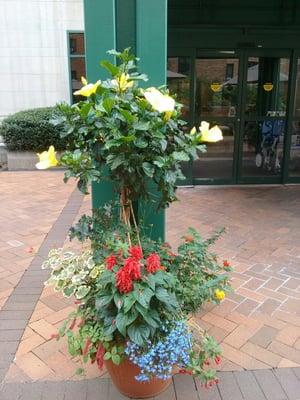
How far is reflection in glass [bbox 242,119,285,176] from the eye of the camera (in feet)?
22.5

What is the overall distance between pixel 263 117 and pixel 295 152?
91 centimetres

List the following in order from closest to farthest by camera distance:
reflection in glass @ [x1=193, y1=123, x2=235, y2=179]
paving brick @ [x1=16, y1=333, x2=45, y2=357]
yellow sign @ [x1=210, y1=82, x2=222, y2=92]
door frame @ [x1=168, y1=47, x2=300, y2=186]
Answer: paving brick @ [x1=16, y1=333, x2=45, y2=357] < door frame @ [x1=168, y1=47, x2=300, y2=186] < yellow sign @ [x1=210, y1=82, x2=222, y2=92] < reflection in glass @ [x1=193, y1=123, x2=235, y2=179]

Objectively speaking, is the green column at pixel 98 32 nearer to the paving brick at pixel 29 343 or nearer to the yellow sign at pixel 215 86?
the paving brick at pixel 29 343

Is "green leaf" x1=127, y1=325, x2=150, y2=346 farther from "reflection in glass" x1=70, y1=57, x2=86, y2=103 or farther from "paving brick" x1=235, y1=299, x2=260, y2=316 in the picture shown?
"reflection in glass" x1=70, y1=57, x2=86, y2=103

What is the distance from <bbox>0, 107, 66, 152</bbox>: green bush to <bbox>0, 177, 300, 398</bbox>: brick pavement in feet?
11.2

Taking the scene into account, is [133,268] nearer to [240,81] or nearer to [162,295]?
[162,295]

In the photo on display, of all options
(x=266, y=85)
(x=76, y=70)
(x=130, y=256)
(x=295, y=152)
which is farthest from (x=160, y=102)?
(x=76, y=70)

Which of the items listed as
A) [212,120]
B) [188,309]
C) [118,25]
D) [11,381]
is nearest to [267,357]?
[188,309]

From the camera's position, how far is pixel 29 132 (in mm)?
8398

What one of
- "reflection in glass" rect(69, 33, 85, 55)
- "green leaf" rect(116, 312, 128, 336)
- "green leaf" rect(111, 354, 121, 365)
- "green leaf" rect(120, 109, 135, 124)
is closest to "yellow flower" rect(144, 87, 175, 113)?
"green leaf" rect(120, 109, 135, 124)

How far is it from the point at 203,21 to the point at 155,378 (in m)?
5.54

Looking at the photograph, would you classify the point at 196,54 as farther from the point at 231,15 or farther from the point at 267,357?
the point at 267,357

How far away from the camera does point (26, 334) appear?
9.17 feet

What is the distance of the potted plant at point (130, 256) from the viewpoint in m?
1.91
